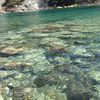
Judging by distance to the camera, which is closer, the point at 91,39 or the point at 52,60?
the point at 52,60

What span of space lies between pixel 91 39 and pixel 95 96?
12838mm

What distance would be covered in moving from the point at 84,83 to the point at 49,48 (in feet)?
27.7

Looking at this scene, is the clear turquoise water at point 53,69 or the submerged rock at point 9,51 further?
the submerged rock at point 9,51

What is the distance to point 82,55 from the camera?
1855cm

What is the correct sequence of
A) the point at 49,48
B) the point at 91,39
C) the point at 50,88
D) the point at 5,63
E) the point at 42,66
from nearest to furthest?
the point at 50,88 < the point at 42,66 < the point at 5,63 < the point at 49,48 < the point at 91,39

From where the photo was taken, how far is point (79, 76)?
568 inches

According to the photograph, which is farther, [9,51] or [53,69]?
[9,51]

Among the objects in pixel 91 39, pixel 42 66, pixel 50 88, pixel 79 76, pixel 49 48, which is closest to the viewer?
pixel 50 88

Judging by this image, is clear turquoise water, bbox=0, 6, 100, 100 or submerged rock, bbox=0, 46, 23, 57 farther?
submerged rock, bbox=0, 46, 23, 57

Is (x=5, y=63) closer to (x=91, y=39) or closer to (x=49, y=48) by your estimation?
(x=49, y=48)

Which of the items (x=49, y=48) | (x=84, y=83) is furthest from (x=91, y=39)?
(x=84, y=83)

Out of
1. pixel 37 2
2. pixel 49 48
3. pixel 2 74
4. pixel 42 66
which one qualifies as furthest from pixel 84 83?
pixel 37 2

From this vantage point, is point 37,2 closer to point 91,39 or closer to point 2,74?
point 91,39

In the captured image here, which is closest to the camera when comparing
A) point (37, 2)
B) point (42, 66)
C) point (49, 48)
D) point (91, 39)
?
point (42, 66)
